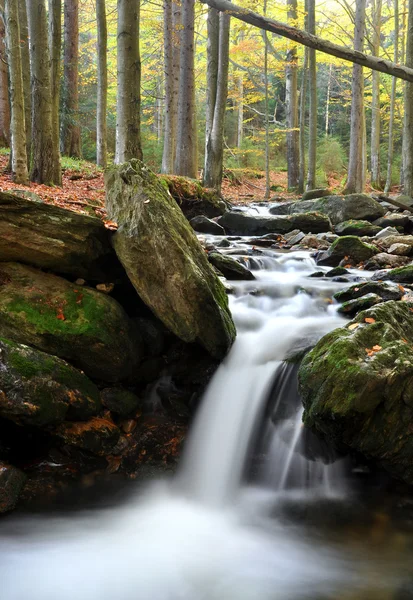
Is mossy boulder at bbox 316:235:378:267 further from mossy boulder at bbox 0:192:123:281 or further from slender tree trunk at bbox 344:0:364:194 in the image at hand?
slender tree trunk at bbox 344:0:364:194

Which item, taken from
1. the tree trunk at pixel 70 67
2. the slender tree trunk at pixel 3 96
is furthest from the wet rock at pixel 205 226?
the slender tree trunk at pixel 3 96

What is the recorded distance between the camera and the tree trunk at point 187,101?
13711 mm

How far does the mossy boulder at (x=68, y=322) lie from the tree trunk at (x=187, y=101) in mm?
10152

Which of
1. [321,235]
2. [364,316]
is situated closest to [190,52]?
[321,235]

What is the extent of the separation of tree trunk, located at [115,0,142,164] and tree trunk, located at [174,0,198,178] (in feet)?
18.8

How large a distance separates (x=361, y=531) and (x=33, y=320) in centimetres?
350

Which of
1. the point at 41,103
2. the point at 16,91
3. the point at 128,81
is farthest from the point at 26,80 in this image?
the point at 128,81

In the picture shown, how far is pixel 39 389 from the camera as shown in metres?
3.94

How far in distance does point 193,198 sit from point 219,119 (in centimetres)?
344

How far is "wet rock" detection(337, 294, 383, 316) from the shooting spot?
5.98 m

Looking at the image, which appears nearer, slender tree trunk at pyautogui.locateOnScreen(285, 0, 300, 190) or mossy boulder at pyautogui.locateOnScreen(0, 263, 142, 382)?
mossy boulder at pyautogui.locateOnScreen(0, 263, 142, 382)

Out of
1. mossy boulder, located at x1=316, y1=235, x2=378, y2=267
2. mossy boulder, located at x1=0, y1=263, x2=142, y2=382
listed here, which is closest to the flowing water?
mossy boulder, located at x1=0, y1=263, x2=142, y2=382

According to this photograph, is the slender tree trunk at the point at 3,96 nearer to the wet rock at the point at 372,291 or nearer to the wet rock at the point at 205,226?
the wet rock at the point at 205,226

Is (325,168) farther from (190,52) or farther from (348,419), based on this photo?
(348,419)
